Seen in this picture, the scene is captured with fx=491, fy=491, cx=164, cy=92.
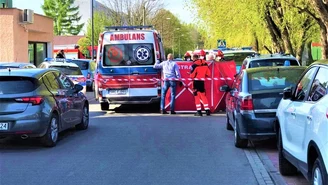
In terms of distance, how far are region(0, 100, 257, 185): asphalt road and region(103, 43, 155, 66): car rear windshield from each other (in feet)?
11.0

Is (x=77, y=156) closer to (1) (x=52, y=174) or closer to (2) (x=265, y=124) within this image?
Answer: (1) (x=52, y=174)

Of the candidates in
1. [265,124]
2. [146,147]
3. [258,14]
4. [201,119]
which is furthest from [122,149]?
[258,14]

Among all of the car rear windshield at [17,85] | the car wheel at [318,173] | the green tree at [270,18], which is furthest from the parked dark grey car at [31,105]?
the green tree at [270,18]

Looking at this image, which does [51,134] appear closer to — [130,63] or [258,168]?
[258,168]

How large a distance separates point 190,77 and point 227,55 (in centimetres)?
616

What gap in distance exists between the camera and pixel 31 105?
8.98m

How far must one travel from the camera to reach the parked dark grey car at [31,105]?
349 inches

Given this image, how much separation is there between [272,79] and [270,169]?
84.9 inches

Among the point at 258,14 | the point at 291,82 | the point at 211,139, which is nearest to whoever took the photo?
the point at 291,82

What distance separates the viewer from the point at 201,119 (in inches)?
538

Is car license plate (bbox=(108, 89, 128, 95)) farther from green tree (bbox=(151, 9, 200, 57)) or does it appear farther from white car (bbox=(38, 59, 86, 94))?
green tree (bbox=(151, 9, 200, 57))

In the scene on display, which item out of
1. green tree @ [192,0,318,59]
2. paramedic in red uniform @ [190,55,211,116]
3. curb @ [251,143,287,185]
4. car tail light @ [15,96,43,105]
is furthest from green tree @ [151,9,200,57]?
curb @ [251,143,287,185]

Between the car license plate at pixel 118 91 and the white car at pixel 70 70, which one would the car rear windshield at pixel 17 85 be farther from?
the white car at pixel 70 70

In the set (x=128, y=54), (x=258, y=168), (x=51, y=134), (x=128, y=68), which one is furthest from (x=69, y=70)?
(x=258, y=168)
